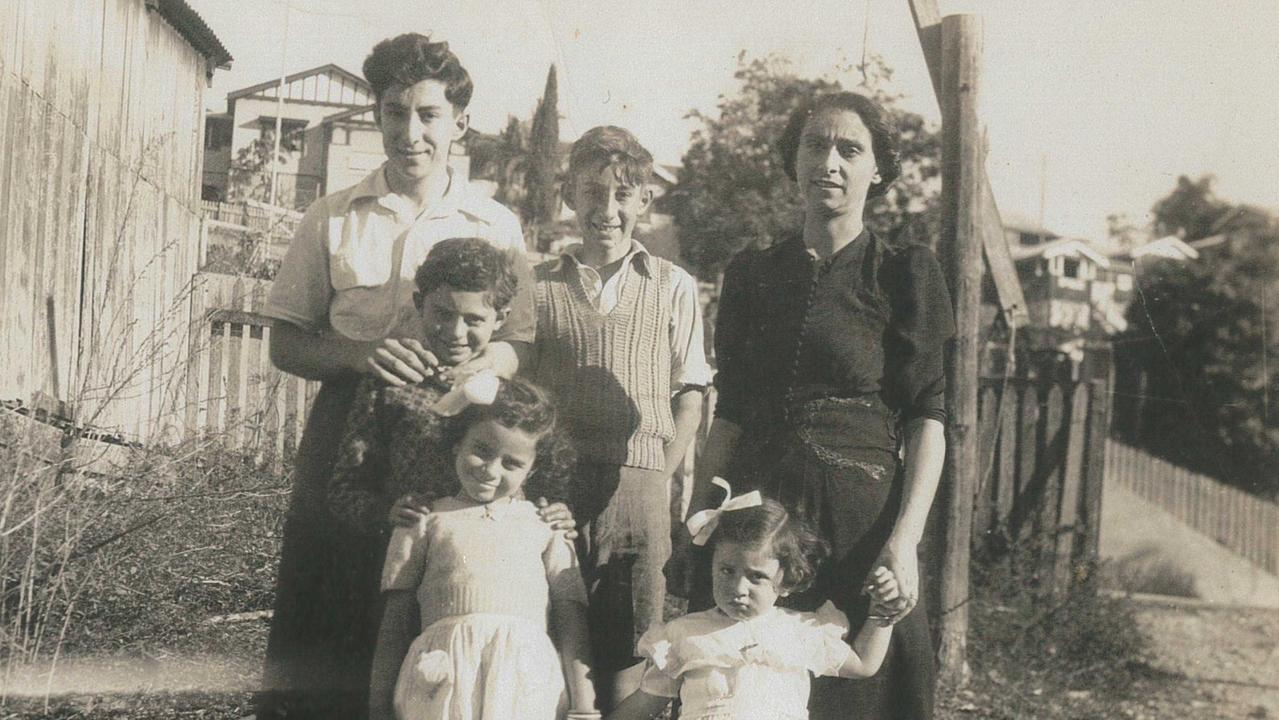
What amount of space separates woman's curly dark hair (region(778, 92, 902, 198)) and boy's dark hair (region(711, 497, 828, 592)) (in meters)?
0.80

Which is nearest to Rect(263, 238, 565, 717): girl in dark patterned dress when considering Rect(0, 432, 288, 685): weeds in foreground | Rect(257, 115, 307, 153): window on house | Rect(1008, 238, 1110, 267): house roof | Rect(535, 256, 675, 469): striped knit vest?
Rect(535, 256, 675, 469): striped knit vest

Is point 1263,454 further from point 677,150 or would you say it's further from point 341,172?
point 341,172

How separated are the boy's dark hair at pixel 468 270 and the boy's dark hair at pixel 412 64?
0.38 meters

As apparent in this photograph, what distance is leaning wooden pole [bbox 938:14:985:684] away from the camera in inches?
202

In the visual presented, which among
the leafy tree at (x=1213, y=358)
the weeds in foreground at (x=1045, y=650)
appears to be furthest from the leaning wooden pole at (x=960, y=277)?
the leafy tree at (x=1213, y=358)

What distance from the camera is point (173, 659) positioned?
3977 mm

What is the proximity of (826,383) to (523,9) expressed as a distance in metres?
1.97

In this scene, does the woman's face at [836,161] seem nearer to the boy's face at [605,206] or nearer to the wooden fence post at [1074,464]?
the boy's face at [605,206]

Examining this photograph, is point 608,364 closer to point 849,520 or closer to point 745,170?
point 849,520

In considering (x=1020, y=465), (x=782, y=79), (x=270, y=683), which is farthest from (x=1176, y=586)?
(x=270, y=683)

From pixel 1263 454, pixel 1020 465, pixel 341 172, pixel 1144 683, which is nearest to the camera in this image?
pixel 341 172

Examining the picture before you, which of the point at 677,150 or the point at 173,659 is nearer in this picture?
the point at 173,659

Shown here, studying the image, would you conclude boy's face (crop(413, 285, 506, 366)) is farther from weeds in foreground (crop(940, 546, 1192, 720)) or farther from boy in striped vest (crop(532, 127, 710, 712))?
weeds in foreground (crop(940, 546, 1192, 720))

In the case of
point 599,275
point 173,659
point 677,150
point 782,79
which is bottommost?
point 173,659
